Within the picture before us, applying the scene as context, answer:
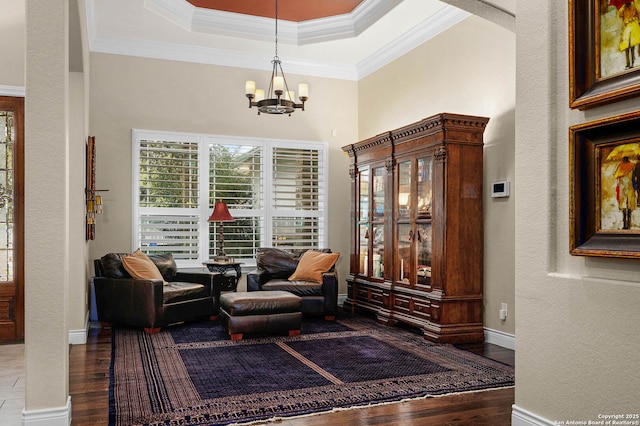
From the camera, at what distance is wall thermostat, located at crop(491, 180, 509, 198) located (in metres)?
5.13

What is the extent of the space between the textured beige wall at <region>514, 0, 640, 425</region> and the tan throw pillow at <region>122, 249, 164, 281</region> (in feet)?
13.9

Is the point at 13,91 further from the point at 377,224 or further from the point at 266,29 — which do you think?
the point at 377,224

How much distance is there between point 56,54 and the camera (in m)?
3.04

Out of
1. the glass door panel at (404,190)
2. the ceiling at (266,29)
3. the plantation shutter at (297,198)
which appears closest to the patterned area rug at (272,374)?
the glass door panel at (404,190)

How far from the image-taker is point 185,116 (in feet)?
23.8

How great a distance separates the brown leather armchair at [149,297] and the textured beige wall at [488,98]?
125 inches

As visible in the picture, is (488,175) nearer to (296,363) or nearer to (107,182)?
(296,363)

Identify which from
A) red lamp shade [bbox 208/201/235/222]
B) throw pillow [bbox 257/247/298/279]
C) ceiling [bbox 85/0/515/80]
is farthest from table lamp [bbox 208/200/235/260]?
ceiling [bbox 85/0/515/80]

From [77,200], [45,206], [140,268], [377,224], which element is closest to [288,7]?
[377,224]

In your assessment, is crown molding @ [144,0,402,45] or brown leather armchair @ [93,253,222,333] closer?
brown leather armchair @ [93,253,222,333]

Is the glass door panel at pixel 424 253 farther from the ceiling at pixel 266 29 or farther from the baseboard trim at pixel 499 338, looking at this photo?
the ceiling at pixel 266 29

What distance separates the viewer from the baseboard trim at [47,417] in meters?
2.96

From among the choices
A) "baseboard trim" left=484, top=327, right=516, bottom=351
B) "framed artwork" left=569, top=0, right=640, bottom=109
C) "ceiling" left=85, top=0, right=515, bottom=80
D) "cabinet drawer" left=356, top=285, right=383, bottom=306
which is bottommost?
"baseboard trim" left=484, top=327, right=516, bottom=351

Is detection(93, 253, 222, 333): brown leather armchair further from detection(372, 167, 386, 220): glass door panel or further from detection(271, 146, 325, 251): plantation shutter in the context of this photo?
detection(372, 167, 386, 220): glass door panel
